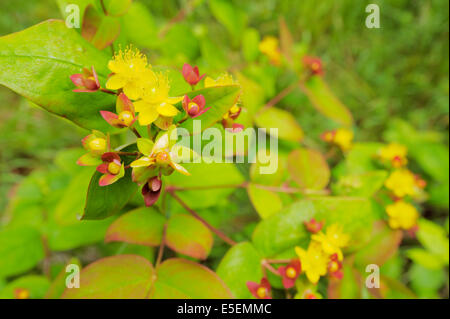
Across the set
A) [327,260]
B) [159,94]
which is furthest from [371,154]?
[159,94]

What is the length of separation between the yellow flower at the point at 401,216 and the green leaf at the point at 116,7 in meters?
0.97

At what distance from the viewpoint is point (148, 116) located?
0.60 metres

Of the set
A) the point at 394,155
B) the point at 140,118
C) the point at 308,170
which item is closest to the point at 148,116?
the point at 140,118

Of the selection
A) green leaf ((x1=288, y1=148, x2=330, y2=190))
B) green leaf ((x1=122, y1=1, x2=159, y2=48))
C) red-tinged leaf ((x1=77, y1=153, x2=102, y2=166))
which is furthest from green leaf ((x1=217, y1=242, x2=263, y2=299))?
green leaf ((x1=122, y1=1, x2=159, y2=48))

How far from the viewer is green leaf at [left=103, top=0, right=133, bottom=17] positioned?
2.38ft

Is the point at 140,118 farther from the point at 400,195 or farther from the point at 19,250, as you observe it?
the point at 400,195

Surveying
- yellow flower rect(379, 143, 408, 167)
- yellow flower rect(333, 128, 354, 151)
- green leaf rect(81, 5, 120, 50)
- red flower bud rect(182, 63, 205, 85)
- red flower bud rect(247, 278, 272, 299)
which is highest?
green leaf rect(81, 5, 120, 50)

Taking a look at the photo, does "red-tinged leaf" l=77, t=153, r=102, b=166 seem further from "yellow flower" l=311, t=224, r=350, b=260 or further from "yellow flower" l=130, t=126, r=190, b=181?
"yellow flower" l=311, t=224, r=350, b=260

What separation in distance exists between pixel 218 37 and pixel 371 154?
109 centimetres

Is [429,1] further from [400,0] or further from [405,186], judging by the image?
[405,186]

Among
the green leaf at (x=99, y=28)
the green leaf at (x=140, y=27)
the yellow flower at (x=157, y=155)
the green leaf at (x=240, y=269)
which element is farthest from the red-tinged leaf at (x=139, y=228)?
the green leaf at (x=140, y=27)

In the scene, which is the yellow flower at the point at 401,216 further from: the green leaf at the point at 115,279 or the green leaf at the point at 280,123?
the green leaf at the point at 115,279

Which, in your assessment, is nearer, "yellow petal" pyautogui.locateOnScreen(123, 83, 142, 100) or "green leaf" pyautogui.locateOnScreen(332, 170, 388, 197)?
"yellow petal" pyautogui.locateOnScreen(123, 83, 142, 100)

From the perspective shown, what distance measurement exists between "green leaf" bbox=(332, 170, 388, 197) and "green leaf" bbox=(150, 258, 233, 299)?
0.48 m
